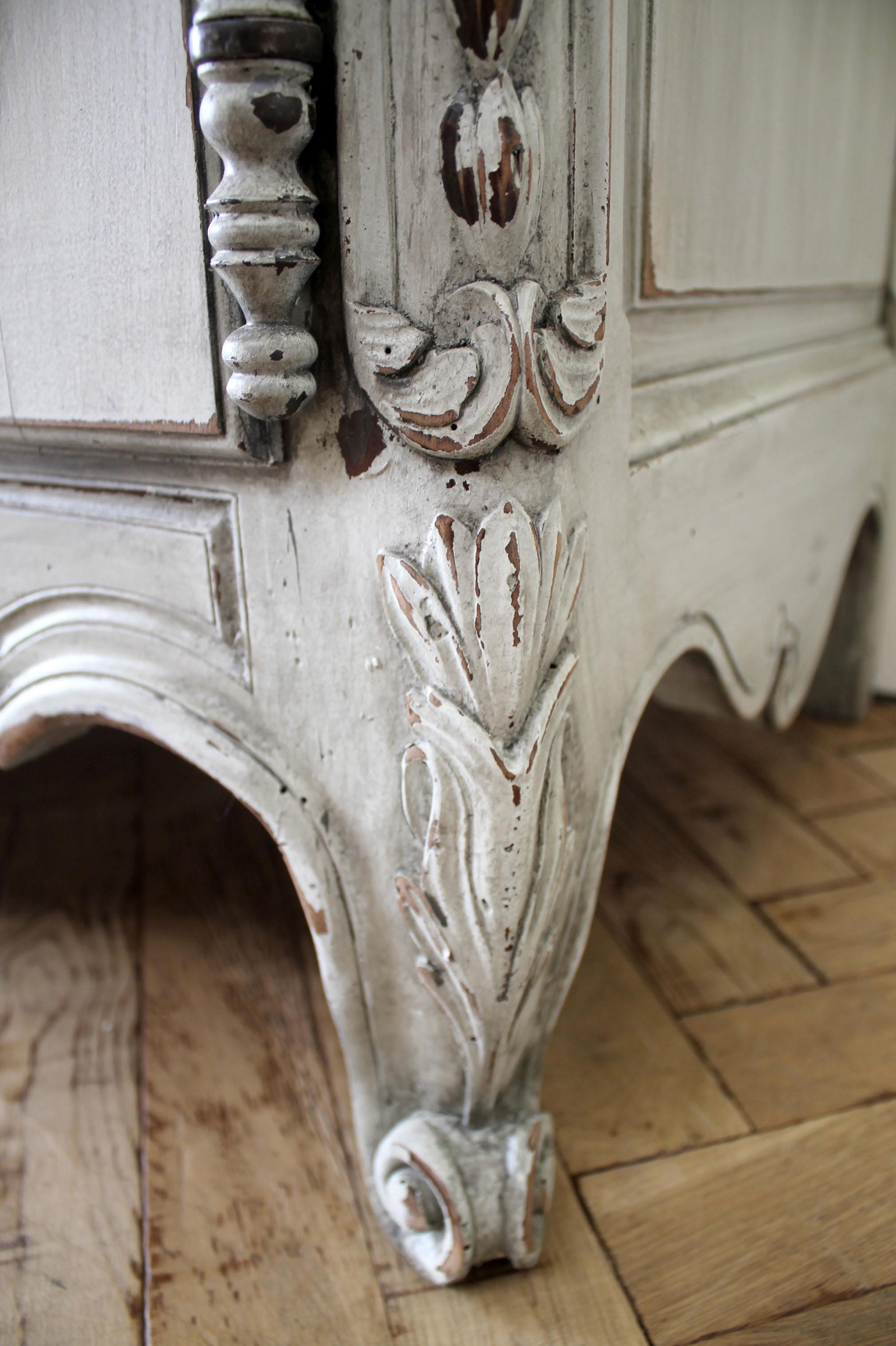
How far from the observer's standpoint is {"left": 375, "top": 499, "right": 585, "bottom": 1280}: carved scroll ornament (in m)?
0.33

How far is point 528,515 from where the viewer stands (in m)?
0.33

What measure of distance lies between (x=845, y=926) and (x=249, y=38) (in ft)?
1.84

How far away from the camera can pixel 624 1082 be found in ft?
1.62

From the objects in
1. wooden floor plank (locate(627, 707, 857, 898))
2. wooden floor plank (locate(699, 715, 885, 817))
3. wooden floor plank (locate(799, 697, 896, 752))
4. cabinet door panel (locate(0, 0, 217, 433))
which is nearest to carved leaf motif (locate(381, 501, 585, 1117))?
cabinet door panel (locate(0, 0, 217, 433))

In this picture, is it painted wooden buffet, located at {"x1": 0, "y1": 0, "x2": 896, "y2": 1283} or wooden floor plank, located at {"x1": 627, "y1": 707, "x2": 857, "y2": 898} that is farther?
wooden floor plank, located at {"x1": 627, "y1": 707, "x2": 857, "y2": 898}

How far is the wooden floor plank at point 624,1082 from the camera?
1.51 ft

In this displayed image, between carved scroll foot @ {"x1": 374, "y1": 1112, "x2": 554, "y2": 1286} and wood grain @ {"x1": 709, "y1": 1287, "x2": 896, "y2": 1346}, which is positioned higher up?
carved scroll foot @ {"x1": 374, "y1": 1112, "x2": 554, "y2": 1286}

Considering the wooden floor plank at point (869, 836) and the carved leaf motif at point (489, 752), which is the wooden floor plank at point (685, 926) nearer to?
the wooden floor plank at point (869, 836)

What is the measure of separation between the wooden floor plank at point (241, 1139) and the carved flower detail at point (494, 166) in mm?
373

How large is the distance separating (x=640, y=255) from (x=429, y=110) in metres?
0.12

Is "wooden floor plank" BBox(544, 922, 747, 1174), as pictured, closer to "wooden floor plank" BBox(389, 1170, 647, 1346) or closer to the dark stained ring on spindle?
"wooden floor plank" BBox(389, 1170, 647, 1346)

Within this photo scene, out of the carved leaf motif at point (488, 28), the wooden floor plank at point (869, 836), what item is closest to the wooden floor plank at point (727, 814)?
the wooden floor plank at point (869, 836)

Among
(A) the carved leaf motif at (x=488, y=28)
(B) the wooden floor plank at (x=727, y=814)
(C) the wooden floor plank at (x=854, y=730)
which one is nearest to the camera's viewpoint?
(A) the carved leaf motif at (x=488, y=28)

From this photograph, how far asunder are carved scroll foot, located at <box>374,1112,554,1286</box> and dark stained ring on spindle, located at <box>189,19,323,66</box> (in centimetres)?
37
